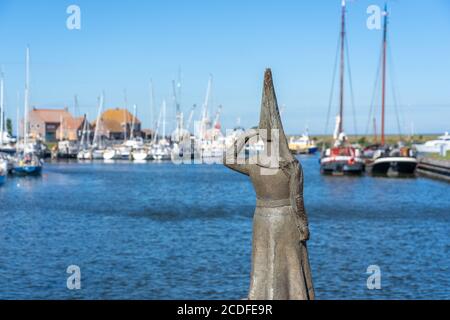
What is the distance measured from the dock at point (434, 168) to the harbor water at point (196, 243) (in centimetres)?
1022

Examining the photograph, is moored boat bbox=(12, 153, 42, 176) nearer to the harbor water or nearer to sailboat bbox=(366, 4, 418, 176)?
the harbor water

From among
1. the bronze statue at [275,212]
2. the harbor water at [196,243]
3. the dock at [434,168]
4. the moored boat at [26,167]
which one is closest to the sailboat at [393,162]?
the dock at [434,168]

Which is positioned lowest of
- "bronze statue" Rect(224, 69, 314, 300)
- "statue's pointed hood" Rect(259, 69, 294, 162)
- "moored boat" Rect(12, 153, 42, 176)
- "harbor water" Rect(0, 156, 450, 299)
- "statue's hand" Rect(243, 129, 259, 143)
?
"harbor water" Rect(0, 156, 450, 299)

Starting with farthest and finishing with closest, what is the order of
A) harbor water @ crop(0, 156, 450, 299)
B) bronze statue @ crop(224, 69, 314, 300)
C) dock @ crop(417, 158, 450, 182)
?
dock @ crop(417, 158, 450, 182), harbor water @ crop(0, 156, 450, 299), bronze statue @ crop(224, 69, 314, 300)

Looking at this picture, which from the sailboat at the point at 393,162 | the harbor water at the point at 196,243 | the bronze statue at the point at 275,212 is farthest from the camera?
the sailboat at the point at 393,162

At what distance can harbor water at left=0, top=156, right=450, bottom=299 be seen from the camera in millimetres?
21000

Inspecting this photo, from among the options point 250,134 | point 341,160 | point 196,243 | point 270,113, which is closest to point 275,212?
point 250,134

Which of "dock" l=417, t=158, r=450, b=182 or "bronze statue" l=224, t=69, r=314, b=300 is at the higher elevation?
"bronze statue" l=224, t=69, r=314, b=300

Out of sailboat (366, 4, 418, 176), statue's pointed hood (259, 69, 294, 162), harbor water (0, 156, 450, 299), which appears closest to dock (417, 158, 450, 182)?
sailboat (366, 4, 418, 176)

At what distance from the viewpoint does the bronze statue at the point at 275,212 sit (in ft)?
26.1

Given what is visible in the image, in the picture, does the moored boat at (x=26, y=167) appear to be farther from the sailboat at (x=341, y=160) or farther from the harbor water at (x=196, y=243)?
the sailboat at (x=341, y=160)

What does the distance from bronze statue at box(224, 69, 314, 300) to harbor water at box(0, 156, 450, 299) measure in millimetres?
12011

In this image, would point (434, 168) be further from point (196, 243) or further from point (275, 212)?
point (275, 212)
